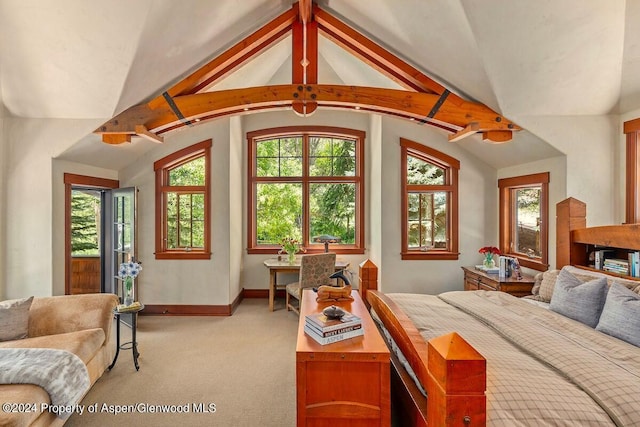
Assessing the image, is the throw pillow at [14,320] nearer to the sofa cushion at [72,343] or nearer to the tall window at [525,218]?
the sofa cushion at [72,343]

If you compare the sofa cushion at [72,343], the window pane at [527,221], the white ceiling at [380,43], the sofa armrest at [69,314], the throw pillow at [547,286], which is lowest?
the sofa cushion at [72,343]

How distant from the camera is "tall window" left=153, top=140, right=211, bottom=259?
4.86 metres

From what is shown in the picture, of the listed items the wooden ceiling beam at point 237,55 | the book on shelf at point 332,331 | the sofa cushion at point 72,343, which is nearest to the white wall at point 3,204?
the sofa cushion at point 72,343

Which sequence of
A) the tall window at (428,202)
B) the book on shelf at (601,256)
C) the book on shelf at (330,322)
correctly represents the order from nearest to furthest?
1. the book on shelf at (330,322)
2. the book on shelf at (601,256)
3. the tall window at (428,202)

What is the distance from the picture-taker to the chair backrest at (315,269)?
Answer: 446 cm

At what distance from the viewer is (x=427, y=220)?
16.8 ft

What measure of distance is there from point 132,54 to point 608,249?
181 inches

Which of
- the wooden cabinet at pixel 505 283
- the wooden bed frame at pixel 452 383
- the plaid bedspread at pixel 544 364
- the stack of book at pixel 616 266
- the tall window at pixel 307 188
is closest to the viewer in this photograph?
the wooden bed frame at pixel 452 383

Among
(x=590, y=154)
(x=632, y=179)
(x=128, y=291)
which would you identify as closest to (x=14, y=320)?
(x=128, y=291)

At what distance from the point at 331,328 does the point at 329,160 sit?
452 centimetres

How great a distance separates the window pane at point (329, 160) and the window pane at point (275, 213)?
1.85 feet

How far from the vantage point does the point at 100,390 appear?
109 inches

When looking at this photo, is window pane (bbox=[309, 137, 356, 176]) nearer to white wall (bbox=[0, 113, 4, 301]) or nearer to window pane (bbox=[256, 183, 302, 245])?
window pane (bbox=[256, 183, 302, 245])

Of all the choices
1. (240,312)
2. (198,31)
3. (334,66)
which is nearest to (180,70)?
(198,31)
